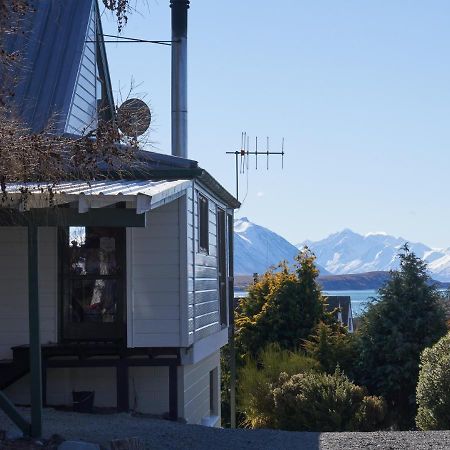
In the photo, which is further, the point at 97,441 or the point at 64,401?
the point at 64,401

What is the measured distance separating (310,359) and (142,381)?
8016mm

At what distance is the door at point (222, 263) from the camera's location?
20.1m

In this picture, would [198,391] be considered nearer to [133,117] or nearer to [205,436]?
[205,436]

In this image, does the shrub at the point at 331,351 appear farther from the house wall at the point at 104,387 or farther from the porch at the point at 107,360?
the porch at the point at 107,360

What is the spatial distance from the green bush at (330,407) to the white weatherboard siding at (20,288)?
4709 mm

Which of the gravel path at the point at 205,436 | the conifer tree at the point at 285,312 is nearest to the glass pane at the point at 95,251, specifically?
the gravel path at the point at 205,436

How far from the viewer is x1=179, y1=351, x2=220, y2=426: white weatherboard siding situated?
52.6ft

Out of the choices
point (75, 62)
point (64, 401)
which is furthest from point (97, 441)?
point (75, 62)

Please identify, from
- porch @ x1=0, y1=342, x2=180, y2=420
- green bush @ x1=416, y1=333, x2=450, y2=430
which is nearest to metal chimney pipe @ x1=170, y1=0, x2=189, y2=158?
green bush @ x1=416, y1=333, x2=450, y2=430

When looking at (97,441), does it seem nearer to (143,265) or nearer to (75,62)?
(143,265)

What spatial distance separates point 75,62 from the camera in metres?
18.5

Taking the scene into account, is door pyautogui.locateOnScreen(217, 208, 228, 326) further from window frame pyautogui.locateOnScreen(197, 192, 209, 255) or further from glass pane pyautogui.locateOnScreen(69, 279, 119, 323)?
glass pane pyautogui.locateOnScreen(69, 279, 119, 323)

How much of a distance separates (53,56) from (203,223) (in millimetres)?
4100

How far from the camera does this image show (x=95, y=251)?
15430mm
